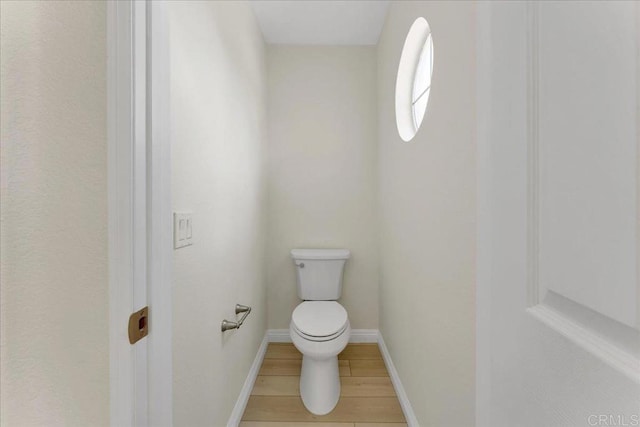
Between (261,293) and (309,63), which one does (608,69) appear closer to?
(261,293)

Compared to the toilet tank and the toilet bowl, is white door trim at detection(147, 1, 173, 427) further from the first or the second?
the toilet tank

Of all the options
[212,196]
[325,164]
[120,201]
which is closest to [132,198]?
[120,201]

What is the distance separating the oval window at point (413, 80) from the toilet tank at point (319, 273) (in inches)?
39.8

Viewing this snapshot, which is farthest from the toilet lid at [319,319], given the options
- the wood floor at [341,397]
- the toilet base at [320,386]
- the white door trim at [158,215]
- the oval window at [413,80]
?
the oval window at [413,80]

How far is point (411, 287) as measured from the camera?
143cm

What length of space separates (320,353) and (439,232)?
911 millimetres

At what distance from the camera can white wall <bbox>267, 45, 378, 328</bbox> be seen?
2.32m

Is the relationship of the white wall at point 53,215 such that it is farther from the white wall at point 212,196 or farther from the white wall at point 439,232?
the white wall at point 439,232

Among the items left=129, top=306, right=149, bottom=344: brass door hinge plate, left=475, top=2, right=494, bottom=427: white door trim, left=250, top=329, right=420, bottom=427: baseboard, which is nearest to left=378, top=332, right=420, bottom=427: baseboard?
left=250, top=329, right=420, bottom=427: baseboard

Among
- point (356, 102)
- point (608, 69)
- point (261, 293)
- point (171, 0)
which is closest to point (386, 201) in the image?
point (356, 102)

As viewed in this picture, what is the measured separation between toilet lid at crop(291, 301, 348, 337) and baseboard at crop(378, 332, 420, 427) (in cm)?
46

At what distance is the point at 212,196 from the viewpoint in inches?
46.4

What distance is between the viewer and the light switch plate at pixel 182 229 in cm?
88

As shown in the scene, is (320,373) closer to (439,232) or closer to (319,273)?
(319,273)
